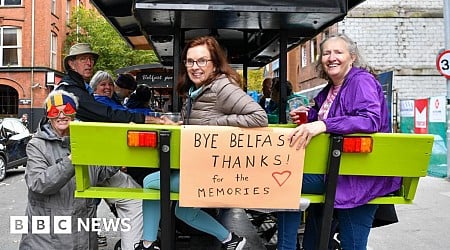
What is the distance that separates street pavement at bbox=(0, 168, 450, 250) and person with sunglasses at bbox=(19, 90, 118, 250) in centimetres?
265

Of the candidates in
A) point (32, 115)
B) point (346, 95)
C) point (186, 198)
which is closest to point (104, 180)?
point (186, 198)

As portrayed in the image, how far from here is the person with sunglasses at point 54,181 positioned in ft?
10.5

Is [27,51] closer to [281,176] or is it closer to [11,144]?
[11,144]

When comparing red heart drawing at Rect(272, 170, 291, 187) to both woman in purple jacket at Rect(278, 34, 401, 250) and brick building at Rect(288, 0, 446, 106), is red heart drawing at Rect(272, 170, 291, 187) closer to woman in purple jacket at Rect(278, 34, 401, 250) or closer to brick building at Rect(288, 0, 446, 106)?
woman in purple jacket at Rect(278, 34, 401, 250)

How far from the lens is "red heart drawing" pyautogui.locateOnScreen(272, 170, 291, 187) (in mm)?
2781

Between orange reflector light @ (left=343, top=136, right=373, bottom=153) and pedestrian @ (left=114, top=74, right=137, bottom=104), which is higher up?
pedestrian @ (left=114, top=74, right=137, bottom=104)

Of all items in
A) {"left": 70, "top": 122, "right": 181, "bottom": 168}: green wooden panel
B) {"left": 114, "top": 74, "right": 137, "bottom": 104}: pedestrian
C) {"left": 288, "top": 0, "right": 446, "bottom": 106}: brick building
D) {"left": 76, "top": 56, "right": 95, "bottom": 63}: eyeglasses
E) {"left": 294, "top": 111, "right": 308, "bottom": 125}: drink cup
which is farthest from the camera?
{"left": 288, "top": 0, "right": 446, "bottom": 106}: brick building

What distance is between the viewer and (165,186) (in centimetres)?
281

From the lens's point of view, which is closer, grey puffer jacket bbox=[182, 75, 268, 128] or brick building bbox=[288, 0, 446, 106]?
grey puffer jacket bbox=[182, 75, 268, 128]

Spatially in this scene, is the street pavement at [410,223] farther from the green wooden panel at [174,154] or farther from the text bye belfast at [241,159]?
the text bye belfast at [241,159]

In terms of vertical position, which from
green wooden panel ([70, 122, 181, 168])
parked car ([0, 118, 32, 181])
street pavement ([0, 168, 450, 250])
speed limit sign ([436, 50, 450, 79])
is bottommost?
street pavement ([0, 168, 450, 250])

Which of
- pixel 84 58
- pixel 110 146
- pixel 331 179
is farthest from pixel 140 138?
pixel 84 58

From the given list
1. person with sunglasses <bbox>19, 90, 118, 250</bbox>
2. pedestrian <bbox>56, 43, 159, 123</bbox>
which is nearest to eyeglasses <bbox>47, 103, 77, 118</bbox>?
person with sunglasses <bbox>19, 90, 118, 250</bbox>

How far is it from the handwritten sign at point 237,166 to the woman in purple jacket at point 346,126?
0.13m
